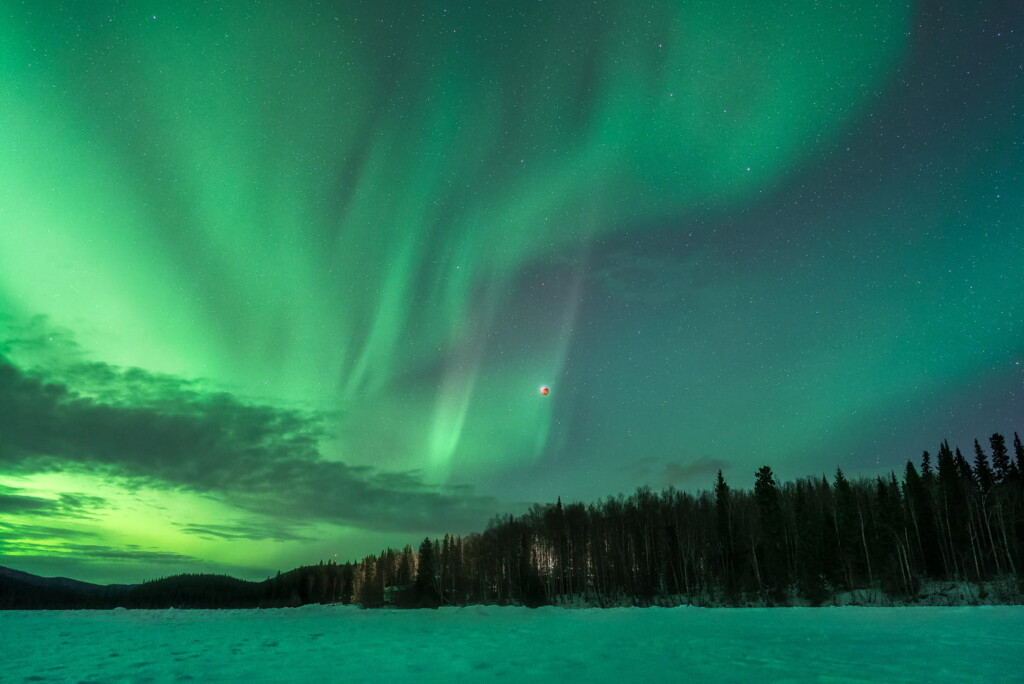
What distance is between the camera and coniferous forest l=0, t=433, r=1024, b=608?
72938 mm

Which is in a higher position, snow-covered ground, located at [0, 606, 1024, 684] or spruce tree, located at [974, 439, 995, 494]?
spruce tree, located at [974, 439, 995, 494]

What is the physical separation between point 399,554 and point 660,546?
12756cm

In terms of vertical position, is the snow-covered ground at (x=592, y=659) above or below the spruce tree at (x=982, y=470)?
below

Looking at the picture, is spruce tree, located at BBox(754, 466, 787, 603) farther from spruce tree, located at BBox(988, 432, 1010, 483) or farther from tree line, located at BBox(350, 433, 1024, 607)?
spruce tree, located at BBox(988, 432, 1010, 483)

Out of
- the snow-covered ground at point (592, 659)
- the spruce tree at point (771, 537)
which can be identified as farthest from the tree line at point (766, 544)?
the snow-covered ground at point (592, 659)

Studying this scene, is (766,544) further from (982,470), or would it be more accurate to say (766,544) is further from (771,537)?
(982,470)

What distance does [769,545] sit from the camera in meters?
81.4

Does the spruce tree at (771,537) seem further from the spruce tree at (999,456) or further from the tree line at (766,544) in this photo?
Answer: the spruce tree at (999,456)

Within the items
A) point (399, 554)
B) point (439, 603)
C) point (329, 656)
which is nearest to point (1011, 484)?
point (329, 656)

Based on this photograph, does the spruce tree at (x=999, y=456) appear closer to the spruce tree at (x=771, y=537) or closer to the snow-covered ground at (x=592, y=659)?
the spruce tree at (x=771, y=537)

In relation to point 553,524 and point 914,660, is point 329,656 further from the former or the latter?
point 553,524

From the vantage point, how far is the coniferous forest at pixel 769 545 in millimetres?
72938

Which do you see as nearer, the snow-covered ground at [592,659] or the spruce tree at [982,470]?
the snow-covered ground at [592,659]

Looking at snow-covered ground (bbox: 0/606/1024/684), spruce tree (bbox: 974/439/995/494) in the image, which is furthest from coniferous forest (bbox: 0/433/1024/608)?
snow-covered ground (bbox: 0/606/1024/684)
